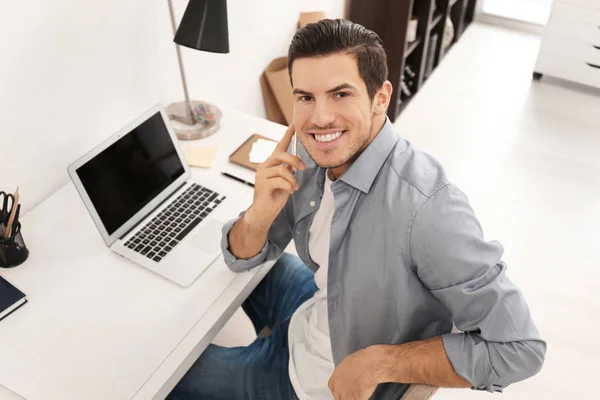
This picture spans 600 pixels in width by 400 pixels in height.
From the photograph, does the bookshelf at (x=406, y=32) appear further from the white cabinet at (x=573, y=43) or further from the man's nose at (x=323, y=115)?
the man's nose at (x=323, y=115)

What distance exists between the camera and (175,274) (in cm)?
142

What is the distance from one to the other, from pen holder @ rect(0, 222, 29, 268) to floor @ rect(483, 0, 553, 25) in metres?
4.22

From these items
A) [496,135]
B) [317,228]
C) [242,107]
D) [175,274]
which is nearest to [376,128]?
[317,228]

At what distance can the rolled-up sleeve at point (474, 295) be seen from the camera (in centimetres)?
107

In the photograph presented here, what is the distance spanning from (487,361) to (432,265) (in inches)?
8.5

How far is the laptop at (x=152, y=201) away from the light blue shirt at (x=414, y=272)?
0.33 meters

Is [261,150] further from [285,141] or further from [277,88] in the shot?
[277,88]

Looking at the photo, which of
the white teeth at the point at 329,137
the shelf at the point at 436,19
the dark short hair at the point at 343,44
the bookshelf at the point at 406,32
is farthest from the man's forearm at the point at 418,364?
the shelf at the point at 436,19

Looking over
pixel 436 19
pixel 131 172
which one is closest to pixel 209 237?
pixel 131 172

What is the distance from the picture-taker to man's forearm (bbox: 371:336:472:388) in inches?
43.5

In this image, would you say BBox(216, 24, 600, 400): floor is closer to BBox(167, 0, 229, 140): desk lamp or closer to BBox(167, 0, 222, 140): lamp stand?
BBox(167, 0, 222, 140): lamp stand

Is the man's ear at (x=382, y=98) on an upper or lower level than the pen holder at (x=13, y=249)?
upper

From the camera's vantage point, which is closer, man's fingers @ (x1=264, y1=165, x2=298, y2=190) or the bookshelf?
man's fingers @ (x1=264, y1=165, x2=298, y2=190)

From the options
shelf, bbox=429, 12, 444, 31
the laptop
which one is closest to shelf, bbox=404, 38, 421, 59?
shelf, bbox=429, 12, 444, 31
